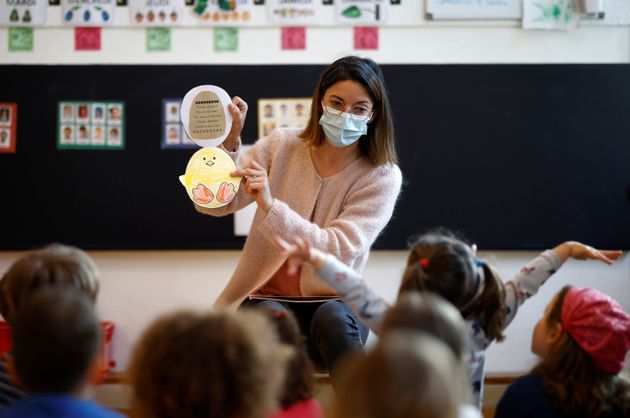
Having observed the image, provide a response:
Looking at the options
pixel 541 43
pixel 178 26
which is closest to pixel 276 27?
pixel 178 26

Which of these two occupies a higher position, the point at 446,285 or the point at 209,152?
the point at 209,152

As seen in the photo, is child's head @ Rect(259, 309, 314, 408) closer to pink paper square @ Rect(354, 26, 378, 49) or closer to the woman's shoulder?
the woman's shoulder

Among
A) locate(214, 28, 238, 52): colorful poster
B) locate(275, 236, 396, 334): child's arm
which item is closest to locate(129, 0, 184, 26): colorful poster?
locate(214, 28, 238, 52): colorful poster

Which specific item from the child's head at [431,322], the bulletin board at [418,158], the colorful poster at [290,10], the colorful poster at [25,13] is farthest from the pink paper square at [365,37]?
the child's head at [431,322]

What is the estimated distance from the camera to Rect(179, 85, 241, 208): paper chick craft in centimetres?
233

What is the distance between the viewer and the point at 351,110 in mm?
2471

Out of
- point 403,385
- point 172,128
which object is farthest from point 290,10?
Answer: point 403,385

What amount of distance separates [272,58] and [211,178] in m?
1.52

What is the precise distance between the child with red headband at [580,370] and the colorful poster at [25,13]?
2.98 meters

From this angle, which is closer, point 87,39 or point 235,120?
point 235,120

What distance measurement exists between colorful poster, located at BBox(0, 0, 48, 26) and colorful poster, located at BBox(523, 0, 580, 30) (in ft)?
8.01

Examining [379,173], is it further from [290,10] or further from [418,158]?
[290,10]

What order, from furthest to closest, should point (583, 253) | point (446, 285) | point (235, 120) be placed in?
1. point (235, 120)
2. point (583, 253)
3. point (446, 285)

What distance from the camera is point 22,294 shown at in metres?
1.71
